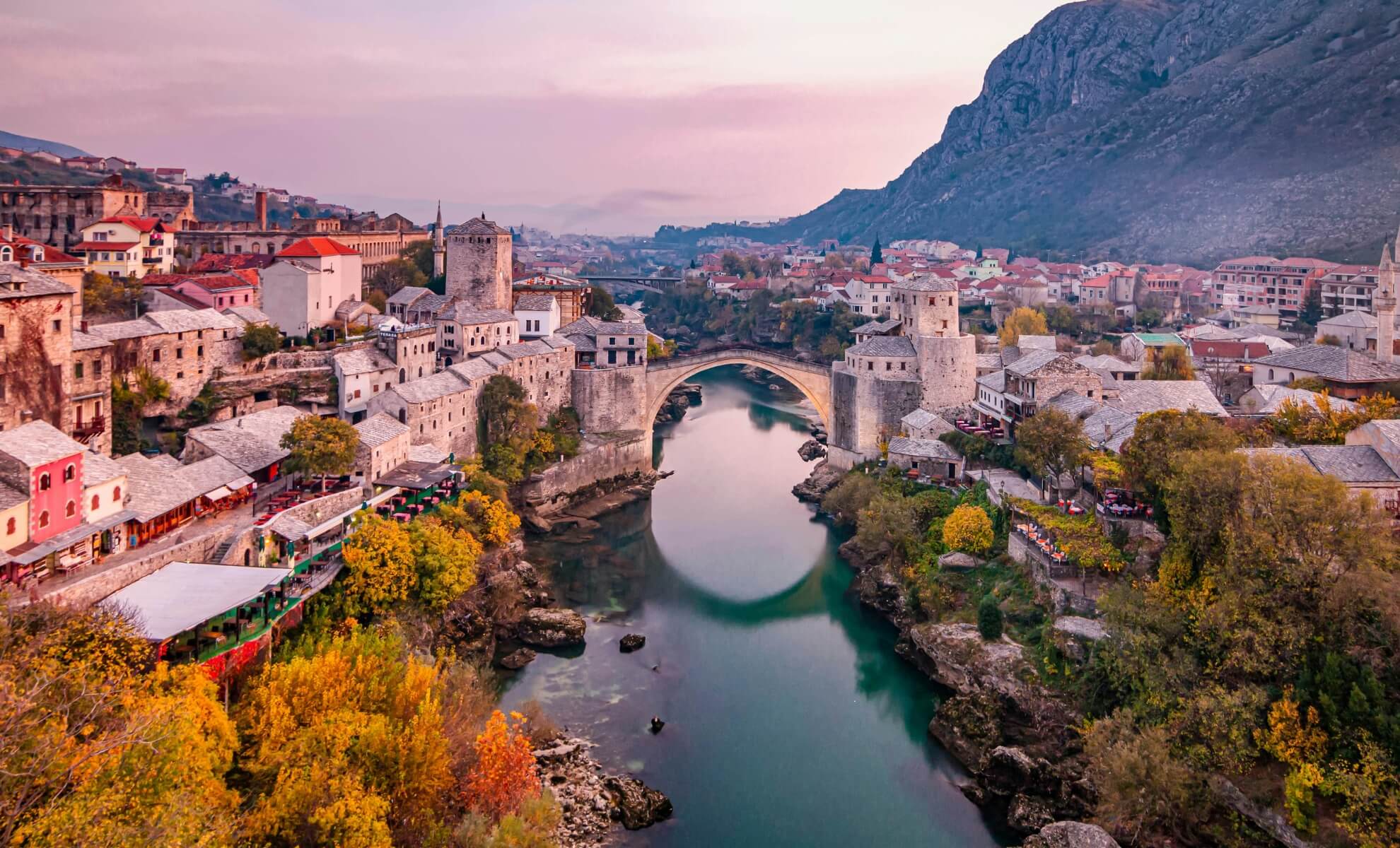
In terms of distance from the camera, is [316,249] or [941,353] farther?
[316,249]

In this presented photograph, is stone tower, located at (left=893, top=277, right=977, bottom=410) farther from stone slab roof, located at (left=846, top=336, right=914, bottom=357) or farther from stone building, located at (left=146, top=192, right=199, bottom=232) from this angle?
stone building, located at (left=146, top=192, right=199, bottom=232)

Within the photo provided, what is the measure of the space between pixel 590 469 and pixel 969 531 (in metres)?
12.5

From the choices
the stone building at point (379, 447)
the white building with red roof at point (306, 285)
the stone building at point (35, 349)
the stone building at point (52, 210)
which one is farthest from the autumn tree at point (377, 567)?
the stone building at point (52, 210)

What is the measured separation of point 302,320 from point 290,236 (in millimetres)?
7277

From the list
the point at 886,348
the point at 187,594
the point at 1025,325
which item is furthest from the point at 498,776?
the point at 1025,325

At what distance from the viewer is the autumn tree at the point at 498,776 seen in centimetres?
1205

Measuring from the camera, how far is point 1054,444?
787 inches

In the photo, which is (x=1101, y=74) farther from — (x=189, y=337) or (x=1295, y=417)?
(x=189, y=337)

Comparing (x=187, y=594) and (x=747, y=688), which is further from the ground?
(x=187, y=594)

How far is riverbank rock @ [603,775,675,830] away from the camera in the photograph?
1406cm

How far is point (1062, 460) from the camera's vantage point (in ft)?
67.2

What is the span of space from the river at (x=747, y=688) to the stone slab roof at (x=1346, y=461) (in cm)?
745

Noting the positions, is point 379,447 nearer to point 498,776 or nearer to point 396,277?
point 498,776

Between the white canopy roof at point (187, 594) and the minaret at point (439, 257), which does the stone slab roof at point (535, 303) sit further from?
the white canopy roof at point (187, 594)
